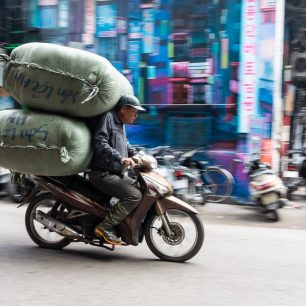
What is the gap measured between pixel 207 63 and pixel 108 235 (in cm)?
551

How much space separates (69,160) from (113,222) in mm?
709

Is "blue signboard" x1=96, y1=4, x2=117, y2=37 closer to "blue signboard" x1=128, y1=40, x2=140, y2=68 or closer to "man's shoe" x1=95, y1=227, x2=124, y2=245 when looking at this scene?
"blue signboard" x1=128, y1=40, x2=140, y2=68

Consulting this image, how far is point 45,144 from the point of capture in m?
4.38

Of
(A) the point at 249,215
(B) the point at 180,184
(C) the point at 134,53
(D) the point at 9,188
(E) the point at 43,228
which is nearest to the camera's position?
(E) the point at 43,228

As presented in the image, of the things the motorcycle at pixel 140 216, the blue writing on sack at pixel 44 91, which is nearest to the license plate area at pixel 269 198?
the motorcycle at pixel 140 216

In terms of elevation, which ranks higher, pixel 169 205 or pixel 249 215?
pixel 169 205

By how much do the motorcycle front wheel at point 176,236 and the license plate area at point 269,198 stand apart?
315 cm

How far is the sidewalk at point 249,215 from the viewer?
24.1ft

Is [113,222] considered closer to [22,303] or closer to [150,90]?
[22,303]

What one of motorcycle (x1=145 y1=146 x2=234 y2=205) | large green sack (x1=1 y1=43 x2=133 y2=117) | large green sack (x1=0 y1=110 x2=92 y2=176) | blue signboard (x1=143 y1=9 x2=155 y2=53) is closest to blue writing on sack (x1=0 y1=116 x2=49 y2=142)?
large green sack (x1=0 y1=110 x2=92 y2=176)

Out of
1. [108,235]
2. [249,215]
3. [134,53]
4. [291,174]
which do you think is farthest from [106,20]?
[108,235]

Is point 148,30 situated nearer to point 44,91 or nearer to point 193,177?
point 193,177

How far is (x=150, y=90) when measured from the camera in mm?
9719

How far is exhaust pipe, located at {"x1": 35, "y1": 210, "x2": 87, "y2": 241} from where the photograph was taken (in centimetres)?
466
